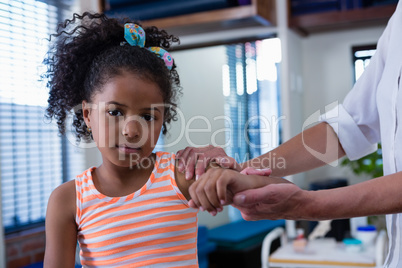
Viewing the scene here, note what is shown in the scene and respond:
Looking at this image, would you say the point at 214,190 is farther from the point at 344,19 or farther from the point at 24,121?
the point at 344,19

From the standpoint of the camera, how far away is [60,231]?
0.95 meters

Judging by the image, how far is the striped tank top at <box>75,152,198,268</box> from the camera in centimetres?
93

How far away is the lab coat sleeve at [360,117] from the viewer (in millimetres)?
1187

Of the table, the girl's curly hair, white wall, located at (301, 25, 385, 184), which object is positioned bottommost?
the table

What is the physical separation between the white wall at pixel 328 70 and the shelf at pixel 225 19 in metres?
0.53

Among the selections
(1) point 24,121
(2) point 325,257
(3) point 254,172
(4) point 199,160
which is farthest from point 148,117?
(1) point 24,121

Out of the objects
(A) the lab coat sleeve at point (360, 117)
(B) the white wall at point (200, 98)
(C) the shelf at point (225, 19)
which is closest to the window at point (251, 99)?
(B) the white wall at point (200, 98)

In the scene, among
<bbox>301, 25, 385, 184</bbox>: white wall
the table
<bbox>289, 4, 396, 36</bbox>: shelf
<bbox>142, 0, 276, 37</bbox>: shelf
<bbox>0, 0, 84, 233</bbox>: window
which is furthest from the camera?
<bbox>301, 25, 385, 184</bbox>: white wall

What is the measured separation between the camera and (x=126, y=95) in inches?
37.4

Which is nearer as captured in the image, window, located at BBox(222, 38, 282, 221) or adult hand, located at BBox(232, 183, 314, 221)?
adult hand, located at BBox(232, 183, 314, 221)

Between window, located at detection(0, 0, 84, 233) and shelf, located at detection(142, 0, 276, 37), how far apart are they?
24.7 inches

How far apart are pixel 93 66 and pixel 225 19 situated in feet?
4.97

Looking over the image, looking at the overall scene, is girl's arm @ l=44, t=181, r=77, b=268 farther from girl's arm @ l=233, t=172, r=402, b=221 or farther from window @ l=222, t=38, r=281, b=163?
window @ l=222, t=38, r=281, b=163

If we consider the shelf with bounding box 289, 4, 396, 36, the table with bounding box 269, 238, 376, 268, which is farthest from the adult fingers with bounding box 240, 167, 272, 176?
the shelf with bounding box 289, 4, 396, 36
